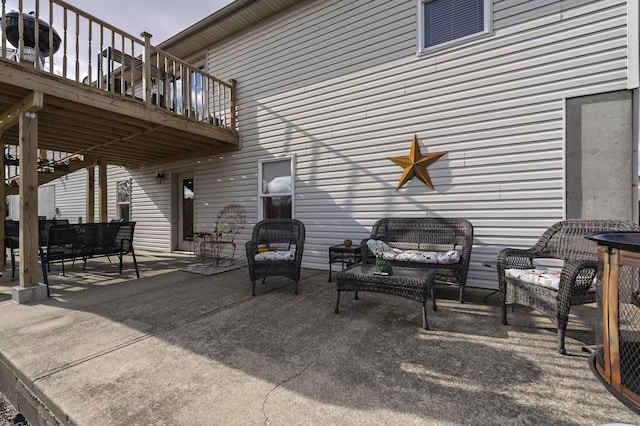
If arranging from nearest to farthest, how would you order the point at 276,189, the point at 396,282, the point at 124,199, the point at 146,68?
1. the point at 396,282
2. the point at 146,68
3. the point at 276,189
4. the point at 124,199

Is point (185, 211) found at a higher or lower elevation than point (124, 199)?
lower

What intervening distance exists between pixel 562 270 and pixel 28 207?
5573 millimetres

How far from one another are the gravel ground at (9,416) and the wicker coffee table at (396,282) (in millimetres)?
2395

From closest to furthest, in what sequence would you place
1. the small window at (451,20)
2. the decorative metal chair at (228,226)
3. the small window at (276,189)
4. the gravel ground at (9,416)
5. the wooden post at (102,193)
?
the gravel ground at (9,416) → the small window at (451,20) → the small window at (276,189) → the decorative metal chair at (228,226) → the wooden post at (102,193)

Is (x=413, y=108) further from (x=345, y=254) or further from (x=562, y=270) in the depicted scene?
(x=562, y=270)

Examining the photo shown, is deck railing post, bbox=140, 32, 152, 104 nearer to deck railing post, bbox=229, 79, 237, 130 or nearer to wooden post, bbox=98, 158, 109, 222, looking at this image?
deck railing post, bbox=229, 79, 237, 130

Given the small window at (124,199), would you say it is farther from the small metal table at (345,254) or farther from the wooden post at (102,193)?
the small metal table at (345,254)

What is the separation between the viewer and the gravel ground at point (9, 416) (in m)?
1.86

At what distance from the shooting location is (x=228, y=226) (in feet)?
21.1

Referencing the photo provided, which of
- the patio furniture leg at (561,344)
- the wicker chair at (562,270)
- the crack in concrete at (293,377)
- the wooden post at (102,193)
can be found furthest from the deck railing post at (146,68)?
the patio furniture leg at (561,344)

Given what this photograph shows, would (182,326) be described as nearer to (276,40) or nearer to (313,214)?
(313,214)

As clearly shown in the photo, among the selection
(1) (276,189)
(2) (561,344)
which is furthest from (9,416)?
(1) (276,189)

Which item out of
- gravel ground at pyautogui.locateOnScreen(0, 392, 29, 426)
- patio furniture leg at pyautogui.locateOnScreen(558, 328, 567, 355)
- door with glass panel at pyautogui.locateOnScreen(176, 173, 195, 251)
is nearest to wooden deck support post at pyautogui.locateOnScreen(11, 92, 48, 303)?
gravel ground at pyautogui.locateOnScreen(0, 392, 29, 426)

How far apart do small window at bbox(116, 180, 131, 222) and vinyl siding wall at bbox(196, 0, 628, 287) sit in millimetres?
4157
